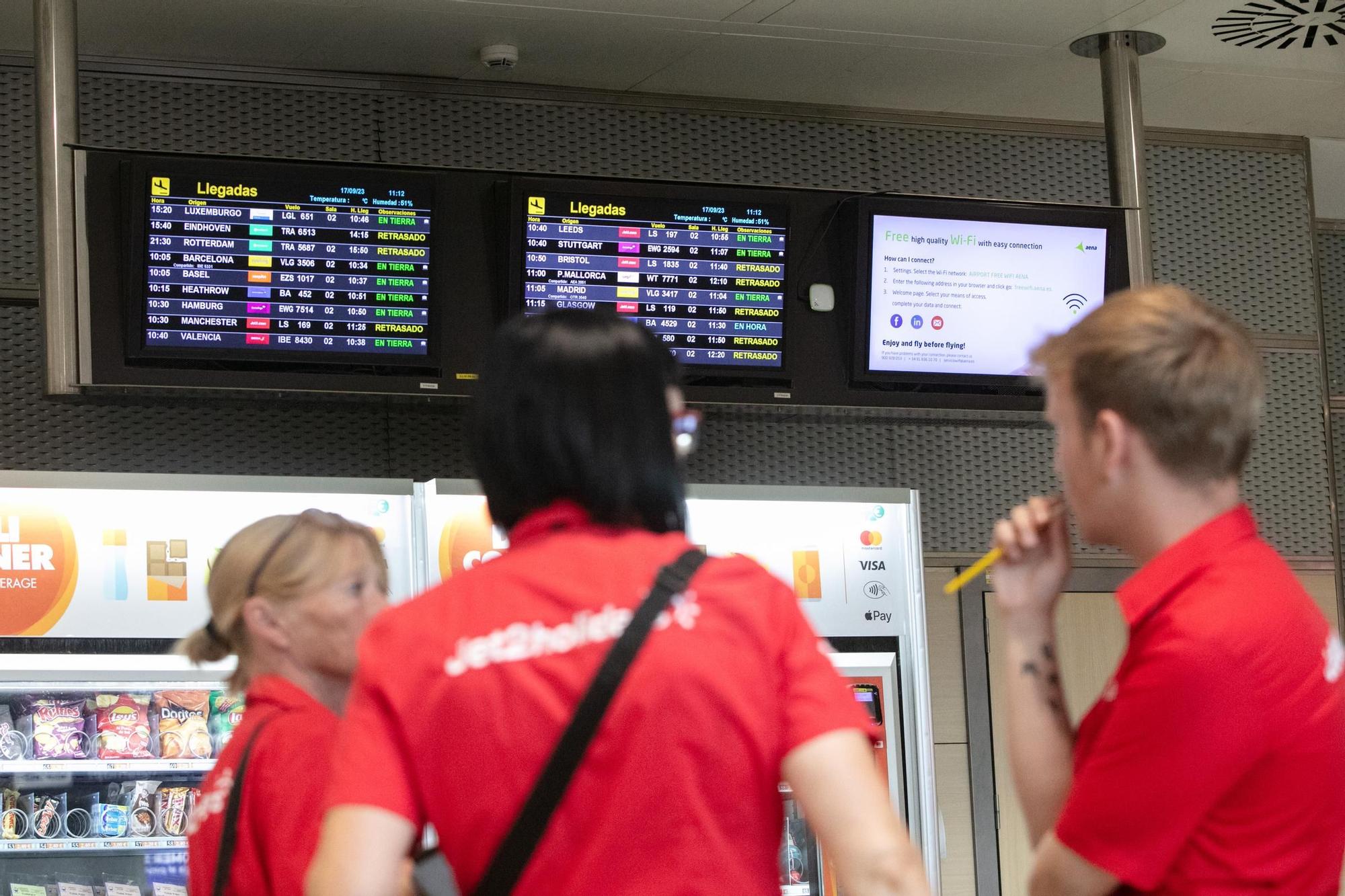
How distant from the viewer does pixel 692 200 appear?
399 cm

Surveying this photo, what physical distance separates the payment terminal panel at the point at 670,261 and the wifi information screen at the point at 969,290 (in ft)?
0.94

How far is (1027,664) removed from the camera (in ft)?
5.63

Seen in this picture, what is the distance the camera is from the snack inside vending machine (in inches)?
137

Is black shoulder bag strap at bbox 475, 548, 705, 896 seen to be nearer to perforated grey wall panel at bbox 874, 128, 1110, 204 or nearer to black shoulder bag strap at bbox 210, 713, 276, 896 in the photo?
black shoulder bag strap at bbox 210, 713, 276, 896

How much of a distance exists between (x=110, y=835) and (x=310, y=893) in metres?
2.59

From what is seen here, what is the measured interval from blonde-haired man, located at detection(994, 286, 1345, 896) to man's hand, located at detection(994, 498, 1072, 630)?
0.05 m

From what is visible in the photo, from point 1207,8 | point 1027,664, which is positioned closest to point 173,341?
point 1027,664

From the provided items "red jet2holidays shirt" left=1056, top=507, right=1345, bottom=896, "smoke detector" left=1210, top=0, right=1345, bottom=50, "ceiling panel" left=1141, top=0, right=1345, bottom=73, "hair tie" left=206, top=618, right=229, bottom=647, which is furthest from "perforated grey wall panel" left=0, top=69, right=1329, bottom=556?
"red jet2holidays shirt" left=1056, top=507, right=1345, bottom=896

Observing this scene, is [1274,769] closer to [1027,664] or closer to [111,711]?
[1027,664]

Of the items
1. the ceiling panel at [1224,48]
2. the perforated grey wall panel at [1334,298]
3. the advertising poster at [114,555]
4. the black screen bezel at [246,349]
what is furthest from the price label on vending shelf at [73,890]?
the perforated grey wall panel at [1334,298]

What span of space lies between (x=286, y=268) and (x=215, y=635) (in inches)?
68.4

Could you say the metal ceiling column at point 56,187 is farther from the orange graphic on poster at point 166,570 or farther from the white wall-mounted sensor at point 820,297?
the white wall-mounted sensor at point 820,297

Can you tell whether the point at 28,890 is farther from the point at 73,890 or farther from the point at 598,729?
the point at 598,729

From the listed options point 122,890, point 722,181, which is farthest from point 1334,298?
point 122,890
